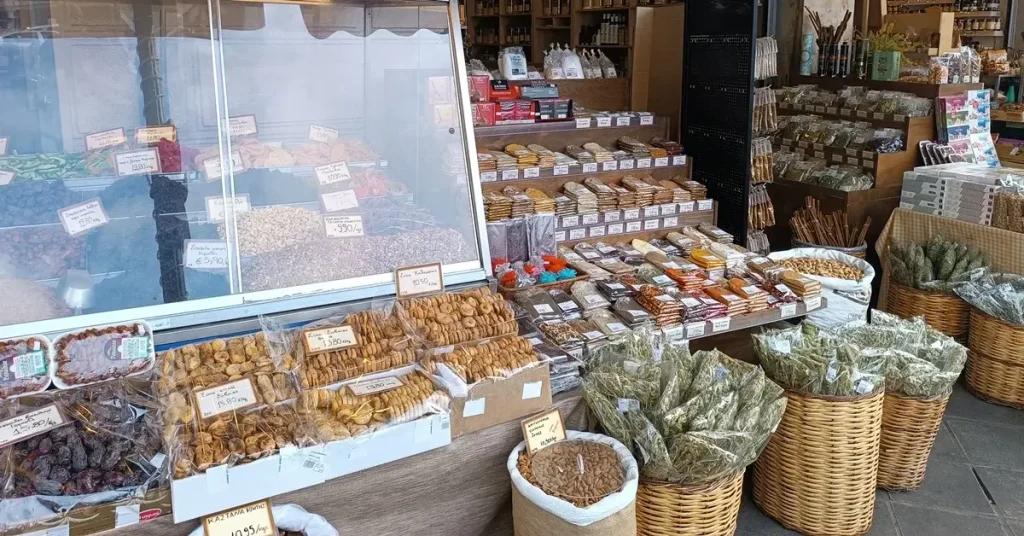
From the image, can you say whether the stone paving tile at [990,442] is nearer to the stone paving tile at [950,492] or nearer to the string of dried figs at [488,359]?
the stone paving tile at [950,492]

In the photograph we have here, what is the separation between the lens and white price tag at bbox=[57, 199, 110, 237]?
7.79ft

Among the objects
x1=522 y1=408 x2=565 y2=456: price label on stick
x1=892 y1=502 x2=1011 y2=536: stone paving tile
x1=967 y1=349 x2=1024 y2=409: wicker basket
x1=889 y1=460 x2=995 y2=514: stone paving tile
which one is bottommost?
x1=892 y1=502 x2=1011 y2=536: stone paving tile

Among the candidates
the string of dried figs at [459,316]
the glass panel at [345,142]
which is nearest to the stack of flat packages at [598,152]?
the glass panel at [345,142]

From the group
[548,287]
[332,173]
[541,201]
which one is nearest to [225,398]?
[332,173]

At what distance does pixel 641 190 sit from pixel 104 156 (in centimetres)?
281

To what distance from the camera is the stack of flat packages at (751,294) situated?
11.5 feet

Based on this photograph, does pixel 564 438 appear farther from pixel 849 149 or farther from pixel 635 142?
pixel 849 149

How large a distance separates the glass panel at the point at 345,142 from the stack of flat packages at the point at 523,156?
114cm

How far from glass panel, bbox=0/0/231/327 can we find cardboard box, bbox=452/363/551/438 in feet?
2.93

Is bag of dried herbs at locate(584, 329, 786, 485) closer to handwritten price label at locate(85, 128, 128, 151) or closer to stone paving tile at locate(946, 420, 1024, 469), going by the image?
stone paving tile at locate(946, 420, 1024, 469)

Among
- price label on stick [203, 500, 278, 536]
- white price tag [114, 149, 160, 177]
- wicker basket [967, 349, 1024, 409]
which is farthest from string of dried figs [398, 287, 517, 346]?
wicker basket [967, 349, 1024, 409]

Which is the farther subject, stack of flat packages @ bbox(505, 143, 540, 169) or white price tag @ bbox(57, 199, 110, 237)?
stack of flat packages @ bbox(505, 143, 540, 169)

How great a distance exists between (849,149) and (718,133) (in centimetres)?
161

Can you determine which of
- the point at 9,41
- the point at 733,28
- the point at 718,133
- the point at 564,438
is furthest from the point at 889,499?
the point at 9,41
